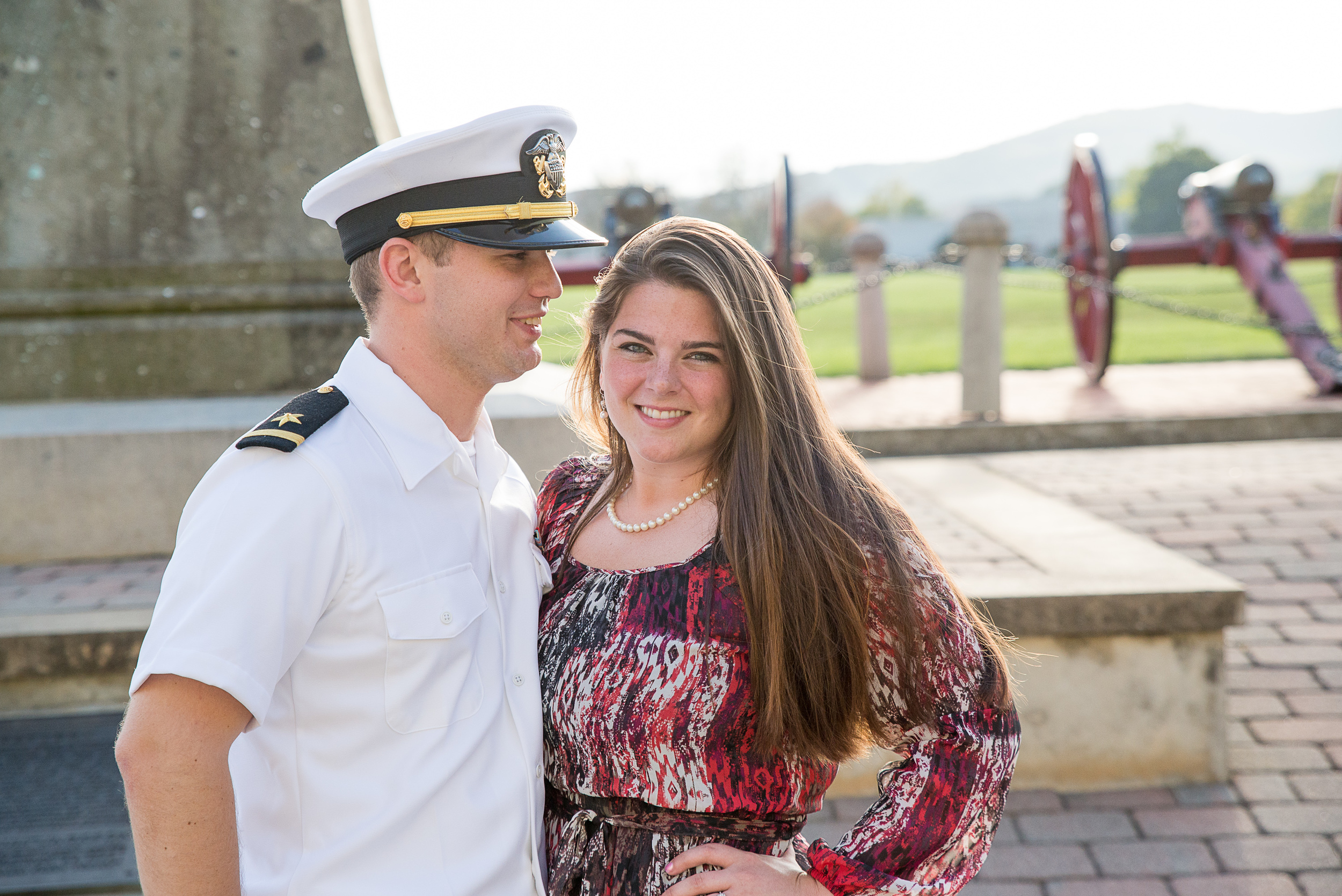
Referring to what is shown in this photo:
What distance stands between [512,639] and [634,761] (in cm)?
27

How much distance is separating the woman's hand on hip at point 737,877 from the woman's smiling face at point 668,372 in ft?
2.15

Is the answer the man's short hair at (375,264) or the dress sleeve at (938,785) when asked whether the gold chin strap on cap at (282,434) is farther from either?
the dress sleeve at (938,785)

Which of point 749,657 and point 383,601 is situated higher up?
point 383,601

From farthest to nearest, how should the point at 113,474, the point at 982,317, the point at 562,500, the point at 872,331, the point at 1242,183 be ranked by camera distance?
the point at 872,331 < the point at 1242,183 < the point at 982,317 < the point at 113,474 < the point at 562,500

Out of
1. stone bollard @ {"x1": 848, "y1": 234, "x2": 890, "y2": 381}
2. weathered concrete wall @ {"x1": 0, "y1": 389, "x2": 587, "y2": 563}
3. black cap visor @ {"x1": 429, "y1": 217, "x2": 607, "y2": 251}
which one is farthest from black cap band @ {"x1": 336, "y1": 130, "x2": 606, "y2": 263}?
stone bollard @ {"x1": 848, "y1": 234, "x2": 890, "y2": 381}

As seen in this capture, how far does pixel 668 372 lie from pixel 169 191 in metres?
3.17

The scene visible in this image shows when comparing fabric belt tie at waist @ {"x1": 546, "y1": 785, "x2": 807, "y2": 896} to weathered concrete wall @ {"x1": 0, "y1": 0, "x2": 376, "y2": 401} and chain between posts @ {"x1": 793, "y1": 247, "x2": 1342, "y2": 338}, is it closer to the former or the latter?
weathered concrete wall @ {"x1": 0, "y1": 0, "x2": 376, "y2": 401}

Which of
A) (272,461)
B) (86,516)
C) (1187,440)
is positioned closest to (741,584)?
(272,461)

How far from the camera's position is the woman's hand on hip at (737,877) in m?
1.60

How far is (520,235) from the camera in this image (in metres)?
1.70

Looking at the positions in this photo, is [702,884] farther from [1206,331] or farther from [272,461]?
[1206,331]

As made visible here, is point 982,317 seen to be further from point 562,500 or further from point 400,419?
point 400,419

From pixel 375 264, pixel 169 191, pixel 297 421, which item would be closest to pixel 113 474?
pixel 169 191

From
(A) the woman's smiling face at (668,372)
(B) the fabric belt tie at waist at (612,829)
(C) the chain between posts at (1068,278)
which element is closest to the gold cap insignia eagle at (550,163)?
(A) the woman's smiling face at (668,372)
